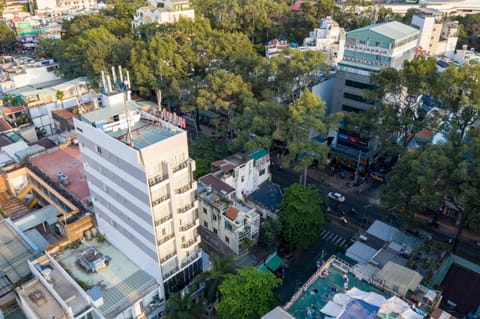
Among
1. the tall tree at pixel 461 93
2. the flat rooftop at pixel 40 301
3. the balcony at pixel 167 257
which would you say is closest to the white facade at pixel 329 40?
the tall tree at pixel 461 93

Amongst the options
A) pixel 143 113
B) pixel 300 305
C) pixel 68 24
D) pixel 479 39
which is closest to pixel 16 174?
pixel 143 113

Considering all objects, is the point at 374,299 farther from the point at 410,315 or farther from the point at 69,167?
the point at 69,167

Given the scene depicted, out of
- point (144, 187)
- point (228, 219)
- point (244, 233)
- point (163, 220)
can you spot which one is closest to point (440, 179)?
point (244, 233)

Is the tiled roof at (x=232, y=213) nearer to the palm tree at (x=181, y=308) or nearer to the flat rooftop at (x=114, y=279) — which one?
the flat rooftop at (x=114, y=279)

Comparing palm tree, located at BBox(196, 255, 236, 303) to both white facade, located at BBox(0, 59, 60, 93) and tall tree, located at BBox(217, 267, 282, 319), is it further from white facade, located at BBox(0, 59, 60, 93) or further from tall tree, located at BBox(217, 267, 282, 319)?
white facade, located at BBox(0, 59, 60, 93)

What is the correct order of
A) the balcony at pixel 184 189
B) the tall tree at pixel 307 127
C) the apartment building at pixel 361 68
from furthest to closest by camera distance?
the apartment building at pixel 361 68 < the tall tree at pixel 307 127 < the balcony at pixel 184 189
